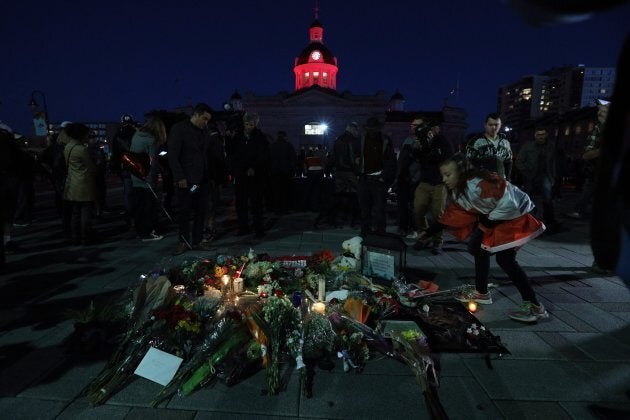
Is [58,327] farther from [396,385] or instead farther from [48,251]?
[48,251]

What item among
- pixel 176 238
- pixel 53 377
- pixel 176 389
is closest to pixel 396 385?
pixel 176 389

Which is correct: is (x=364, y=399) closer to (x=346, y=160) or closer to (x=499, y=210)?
(x=499, y=210)

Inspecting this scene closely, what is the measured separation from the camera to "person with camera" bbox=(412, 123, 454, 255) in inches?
239

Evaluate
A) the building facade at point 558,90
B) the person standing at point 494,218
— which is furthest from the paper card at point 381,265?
the building facade at point 558,90

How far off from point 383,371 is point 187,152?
4.25 meters

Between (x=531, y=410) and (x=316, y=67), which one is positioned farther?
(x=316, y=67)

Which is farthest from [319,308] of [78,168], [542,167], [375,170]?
[542,167]

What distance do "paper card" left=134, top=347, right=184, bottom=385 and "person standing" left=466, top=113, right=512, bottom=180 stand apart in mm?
4890

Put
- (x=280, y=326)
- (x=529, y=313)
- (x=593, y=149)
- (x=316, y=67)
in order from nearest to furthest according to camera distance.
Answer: (x=280, y=326)
(x=529, y=313)
(x=593, y=149)
(x=316, y=67)

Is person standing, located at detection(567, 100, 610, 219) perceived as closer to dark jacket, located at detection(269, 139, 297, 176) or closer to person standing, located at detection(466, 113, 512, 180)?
person standing, located at detection(466, 113, 512, 180)

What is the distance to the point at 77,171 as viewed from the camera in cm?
588

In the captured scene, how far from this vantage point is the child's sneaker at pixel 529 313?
3.45 m

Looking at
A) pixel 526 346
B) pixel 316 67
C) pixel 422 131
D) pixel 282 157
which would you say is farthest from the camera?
pixel 316 67

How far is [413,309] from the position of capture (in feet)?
11.7
